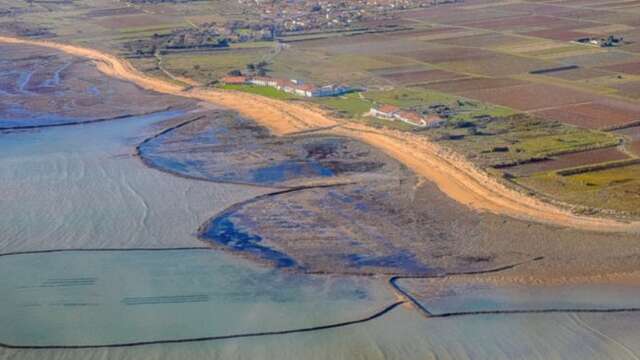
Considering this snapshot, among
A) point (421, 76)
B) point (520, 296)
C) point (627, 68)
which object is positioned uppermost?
point (627, 68)

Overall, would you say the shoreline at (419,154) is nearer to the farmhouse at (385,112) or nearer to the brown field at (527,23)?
the farmhouse at (385,112)

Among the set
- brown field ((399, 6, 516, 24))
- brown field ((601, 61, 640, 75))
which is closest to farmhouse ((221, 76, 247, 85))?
brown field ((601, 61, 640, 75))

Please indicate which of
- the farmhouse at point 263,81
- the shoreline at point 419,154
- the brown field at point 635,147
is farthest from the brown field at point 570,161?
the farmhouse at point 263,81

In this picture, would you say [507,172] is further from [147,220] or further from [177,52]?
[177,52]

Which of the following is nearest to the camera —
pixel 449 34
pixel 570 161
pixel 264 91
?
pixel 570 161

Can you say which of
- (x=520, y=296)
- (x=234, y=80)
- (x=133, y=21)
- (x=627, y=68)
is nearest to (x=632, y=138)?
(x=627, y=68)

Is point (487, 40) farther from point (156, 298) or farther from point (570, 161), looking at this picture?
point (156, 298)

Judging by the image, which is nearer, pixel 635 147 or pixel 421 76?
pixel 635 147
